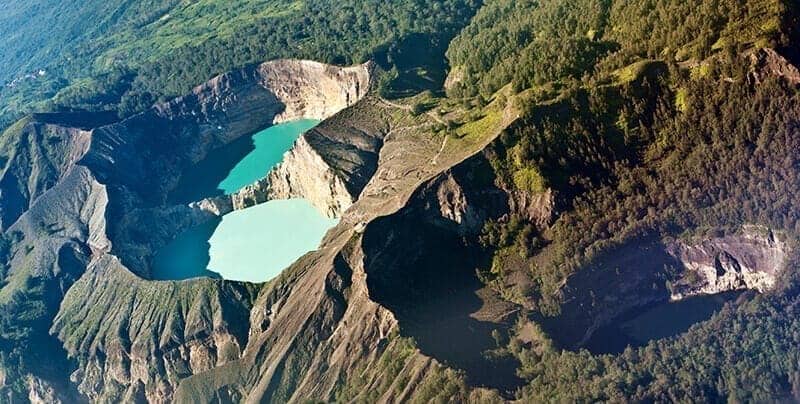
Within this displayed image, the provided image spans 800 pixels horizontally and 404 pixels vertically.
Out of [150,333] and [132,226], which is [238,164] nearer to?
[132,226]

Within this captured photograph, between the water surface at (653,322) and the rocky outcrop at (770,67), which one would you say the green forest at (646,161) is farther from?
the water surface at (653,322)

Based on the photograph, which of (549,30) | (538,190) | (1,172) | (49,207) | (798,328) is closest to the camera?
(798,328)

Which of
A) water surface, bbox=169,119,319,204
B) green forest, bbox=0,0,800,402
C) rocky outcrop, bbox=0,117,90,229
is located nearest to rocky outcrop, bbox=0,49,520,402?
water surface, bbox=169,119,319,204

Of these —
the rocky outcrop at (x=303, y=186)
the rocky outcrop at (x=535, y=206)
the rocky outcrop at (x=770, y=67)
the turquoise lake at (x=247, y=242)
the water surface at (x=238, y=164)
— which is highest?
the rocky outcrop at (x=770, y=67)

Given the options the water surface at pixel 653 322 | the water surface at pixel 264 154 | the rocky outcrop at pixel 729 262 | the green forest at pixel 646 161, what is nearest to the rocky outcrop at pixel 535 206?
the green forest at pixel 646 161

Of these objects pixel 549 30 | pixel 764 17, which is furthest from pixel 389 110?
pixel 764 17

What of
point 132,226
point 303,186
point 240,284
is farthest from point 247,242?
point 132,226

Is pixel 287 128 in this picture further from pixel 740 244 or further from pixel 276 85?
pixel 740 244
